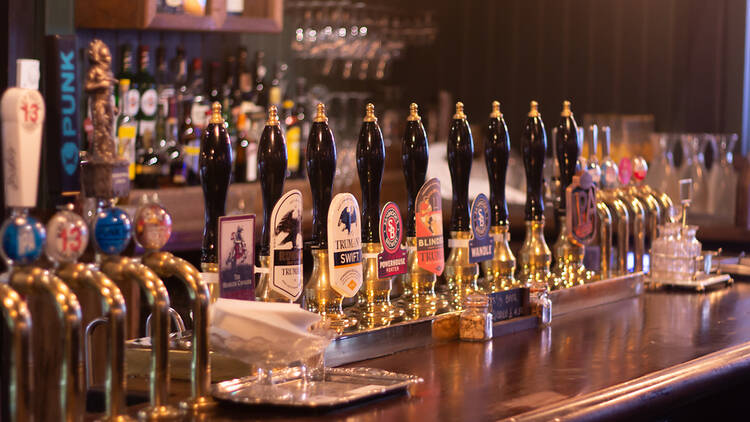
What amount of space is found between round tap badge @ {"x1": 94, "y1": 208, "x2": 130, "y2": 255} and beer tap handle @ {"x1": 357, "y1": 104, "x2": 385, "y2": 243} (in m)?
0.59

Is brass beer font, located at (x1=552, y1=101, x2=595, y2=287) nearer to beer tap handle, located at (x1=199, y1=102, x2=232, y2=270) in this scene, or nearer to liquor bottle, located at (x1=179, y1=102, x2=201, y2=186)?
beer tap handle, located at (x1=199, y1=102, x2=232, y2=270)

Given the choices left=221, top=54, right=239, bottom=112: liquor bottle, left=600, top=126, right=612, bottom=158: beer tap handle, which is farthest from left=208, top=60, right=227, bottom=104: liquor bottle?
left=600, top=126, right=612, bottom=158: beer tap handle

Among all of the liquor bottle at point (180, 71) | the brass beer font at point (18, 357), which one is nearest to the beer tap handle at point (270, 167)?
the brass beer font at point (18, 357)

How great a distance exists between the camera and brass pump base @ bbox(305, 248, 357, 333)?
1724mm

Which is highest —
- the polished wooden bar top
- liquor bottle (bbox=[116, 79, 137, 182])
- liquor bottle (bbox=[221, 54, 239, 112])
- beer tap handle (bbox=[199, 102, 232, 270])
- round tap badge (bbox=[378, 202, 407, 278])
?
liquor bottle (bbox=[221, 54, 239, 112])

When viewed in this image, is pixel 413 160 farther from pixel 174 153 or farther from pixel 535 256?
pixel 174 153

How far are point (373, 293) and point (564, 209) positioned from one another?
69cm

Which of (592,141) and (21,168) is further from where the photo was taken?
(592,141)

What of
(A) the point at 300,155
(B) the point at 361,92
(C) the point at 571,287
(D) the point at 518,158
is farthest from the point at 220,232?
(B) the point at 361,92

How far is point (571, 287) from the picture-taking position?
2.24 m

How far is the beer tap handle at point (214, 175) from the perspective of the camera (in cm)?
156

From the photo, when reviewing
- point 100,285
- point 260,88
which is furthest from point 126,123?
point 100,285

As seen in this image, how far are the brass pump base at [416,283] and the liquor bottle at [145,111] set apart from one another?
221 centimetres

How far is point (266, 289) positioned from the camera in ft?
5.38
